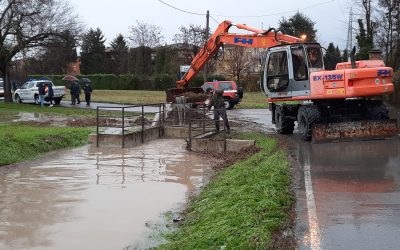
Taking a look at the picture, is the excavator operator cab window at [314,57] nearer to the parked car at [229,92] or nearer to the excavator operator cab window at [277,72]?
the excavator operator cab window at [277,72]

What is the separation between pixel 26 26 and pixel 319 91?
24.3 metres

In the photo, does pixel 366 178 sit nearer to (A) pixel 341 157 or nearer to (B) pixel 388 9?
(A) pixel 341 157

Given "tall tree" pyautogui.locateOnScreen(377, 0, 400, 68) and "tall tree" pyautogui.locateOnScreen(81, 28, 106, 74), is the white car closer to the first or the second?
"tall tree" pyautogui.locateOnScreen(377, 0, 400, 68)

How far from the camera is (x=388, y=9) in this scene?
128 feet

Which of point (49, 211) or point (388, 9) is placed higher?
point (388, 9)

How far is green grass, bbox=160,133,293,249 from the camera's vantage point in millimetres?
5895

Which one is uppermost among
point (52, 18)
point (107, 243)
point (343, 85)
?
point (52, 18)

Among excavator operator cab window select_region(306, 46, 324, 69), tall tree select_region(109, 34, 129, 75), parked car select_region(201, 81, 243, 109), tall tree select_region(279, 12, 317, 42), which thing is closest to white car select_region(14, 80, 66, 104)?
parked car select_region(201, 81, 243, 109)

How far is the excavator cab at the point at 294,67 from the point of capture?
16109mm

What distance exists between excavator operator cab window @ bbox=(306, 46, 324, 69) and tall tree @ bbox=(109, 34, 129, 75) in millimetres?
75904

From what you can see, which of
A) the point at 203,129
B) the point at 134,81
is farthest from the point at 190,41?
the point at 203,129

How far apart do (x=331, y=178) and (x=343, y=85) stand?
5.47 metres

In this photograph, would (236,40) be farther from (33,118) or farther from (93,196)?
(33,118)

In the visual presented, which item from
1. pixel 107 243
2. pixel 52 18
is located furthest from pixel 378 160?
pixel 52 18
